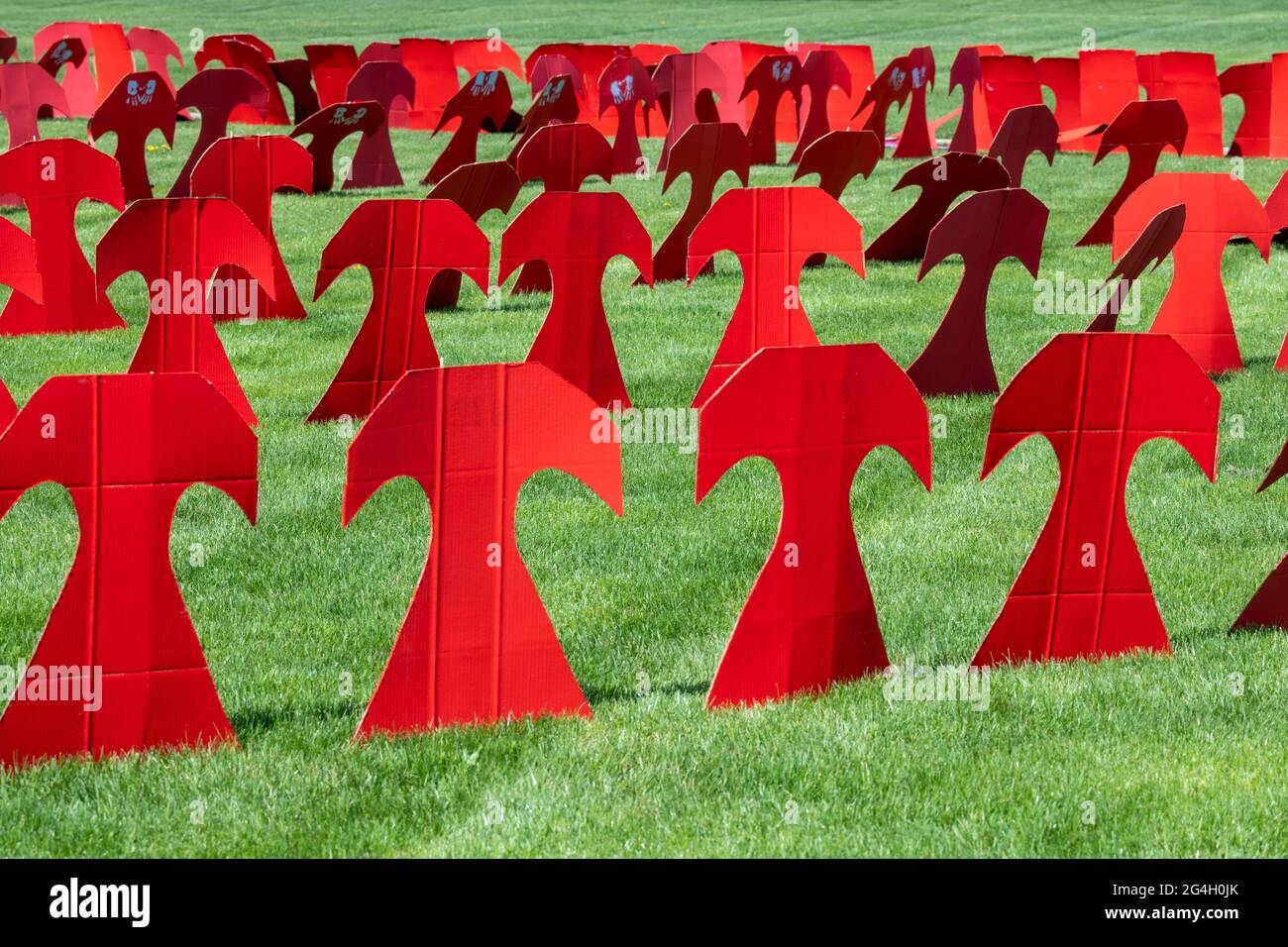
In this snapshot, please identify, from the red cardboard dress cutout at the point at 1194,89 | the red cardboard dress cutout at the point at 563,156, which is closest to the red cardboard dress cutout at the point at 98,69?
the red cardboard dress cutout at the point at 563,156

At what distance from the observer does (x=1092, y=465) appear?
5.99 m

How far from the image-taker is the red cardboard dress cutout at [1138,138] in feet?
47.9

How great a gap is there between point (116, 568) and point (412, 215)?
4.39 metres

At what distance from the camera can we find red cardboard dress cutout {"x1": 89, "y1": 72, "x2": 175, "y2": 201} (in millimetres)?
15133

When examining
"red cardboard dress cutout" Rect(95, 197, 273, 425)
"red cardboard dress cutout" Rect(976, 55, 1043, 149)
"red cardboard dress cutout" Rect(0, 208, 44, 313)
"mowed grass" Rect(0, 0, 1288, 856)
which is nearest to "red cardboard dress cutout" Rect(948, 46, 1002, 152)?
"red cardboard dress cutout" Rect(976, 55, 1043, 149)

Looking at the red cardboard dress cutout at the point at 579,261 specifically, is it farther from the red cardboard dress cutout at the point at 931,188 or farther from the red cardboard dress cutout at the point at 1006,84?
the red cardboard dress cutout at the point at 1006,84

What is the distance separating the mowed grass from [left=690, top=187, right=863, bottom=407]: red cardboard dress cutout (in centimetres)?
75

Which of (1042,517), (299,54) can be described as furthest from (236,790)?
(299,54)

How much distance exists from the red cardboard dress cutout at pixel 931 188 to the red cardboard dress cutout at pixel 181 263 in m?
4.93

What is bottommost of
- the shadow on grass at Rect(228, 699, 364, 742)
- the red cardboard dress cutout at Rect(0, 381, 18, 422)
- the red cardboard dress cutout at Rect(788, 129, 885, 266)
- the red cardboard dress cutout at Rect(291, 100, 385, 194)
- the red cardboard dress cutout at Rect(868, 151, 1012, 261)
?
the shadow on grass at Rect(228, 699, 364, 742)

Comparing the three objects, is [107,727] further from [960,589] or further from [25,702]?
[960,589]

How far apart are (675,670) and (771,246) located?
4.02 m

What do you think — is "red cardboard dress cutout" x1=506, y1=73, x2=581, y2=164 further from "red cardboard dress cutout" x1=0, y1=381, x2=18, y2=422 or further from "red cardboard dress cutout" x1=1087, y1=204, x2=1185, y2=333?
"red cardboard dress cutout" x1=0, y1=381, x2=18, y2=422

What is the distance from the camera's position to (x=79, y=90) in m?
23.6
